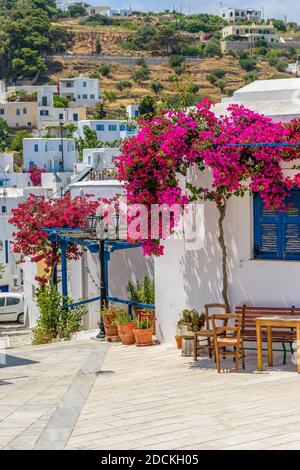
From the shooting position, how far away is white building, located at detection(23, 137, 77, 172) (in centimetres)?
8394

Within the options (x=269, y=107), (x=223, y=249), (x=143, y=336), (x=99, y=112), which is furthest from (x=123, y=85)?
(x=269, y=107)

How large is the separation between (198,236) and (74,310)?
401cm

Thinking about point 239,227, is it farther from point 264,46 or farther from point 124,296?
point 264,46

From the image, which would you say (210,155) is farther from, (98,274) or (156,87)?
(156,87)

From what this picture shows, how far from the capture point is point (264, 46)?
597ft

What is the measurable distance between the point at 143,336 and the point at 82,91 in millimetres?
124030

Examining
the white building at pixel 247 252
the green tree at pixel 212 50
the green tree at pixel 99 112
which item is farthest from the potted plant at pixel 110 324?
the green tree at pixel 212 50

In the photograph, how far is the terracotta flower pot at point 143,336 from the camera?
13534 mm

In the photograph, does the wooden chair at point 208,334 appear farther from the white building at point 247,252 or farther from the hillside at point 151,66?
the hillside at point 151,66

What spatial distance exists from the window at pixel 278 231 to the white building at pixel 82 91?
123 m

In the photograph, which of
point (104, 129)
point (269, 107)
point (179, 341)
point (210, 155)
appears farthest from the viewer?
point (104, 129)

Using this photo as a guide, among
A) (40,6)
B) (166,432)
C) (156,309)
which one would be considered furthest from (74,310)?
(40,6)

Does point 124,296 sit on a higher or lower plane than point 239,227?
lower

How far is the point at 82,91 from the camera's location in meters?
136
